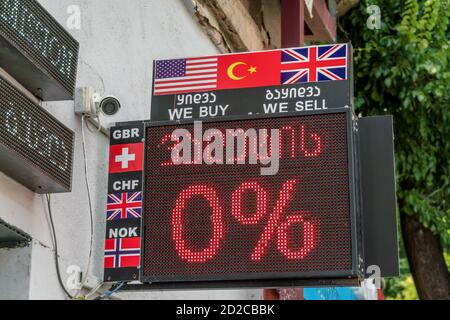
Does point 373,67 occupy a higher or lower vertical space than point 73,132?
higher

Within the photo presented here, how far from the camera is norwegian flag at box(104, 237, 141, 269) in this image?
16.5 ft

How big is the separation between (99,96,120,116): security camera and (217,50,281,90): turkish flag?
28.4 inches

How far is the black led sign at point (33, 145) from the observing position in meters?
4.48

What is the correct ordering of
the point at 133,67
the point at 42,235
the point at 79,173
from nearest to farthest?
the point at 42,235 → the point at 79,173 → the point at 133,67

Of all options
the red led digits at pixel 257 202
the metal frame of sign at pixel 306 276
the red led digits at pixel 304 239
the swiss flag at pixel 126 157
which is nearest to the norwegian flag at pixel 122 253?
the metal frame of sign at pixel 306 276

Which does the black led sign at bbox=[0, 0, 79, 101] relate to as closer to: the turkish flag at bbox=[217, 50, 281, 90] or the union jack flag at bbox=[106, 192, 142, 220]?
the union jack flag at bbox=[106, 192, 142, 220]

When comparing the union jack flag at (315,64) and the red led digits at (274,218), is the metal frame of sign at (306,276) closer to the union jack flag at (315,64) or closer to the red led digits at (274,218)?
the red led digits at (274,218)

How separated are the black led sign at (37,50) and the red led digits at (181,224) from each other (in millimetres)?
775

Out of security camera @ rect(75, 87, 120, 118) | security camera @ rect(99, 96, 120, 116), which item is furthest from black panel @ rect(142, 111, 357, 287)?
security camera @ rect(99, 96, 120, 116)

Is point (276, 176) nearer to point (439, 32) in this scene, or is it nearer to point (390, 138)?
point (390, 138)
